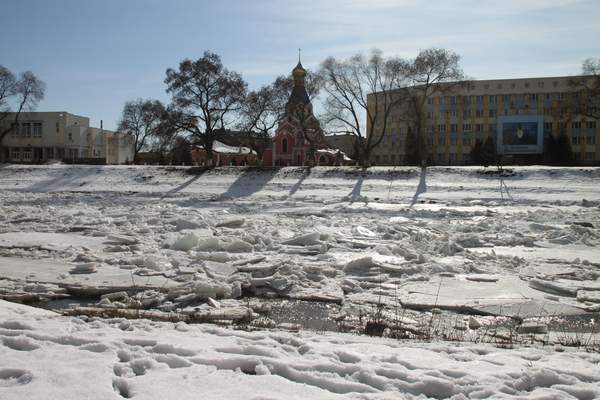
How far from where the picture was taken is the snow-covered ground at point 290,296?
163 inches

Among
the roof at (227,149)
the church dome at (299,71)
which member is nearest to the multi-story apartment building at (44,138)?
the roof at (227,149)

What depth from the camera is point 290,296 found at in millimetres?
8141

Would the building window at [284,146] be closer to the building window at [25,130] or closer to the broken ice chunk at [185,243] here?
the building window at [25,130]

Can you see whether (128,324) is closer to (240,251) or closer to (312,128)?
(240,251)

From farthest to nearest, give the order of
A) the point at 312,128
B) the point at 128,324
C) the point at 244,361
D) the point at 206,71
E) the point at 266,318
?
1. the point at 312,128
2. the point at 206,71
3. the point at 266,318
4. the point at 128,324
5. the point at 244,361

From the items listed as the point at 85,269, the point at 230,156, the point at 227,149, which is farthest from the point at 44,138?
the point at 85,269

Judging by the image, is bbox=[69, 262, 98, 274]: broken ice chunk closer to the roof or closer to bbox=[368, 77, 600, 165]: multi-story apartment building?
the roof

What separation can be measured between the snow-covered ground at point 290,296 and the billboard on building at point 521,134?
2969 inches

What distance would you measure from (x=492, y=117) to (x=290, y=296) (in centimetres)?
10264

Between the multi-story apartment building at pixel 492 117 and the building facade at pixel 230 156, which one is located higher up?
the multi-story apartment building at pixel 492 117

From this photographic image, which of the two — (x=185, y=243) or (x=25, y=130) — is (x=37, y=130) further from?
(x=185, y=243)

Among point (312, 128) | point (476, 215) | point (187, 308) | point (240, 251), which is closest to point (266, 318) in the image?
point (187, 308)

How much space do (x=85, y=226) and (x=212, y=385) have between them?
1249 cm

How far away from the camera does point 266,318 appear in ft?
22.3
